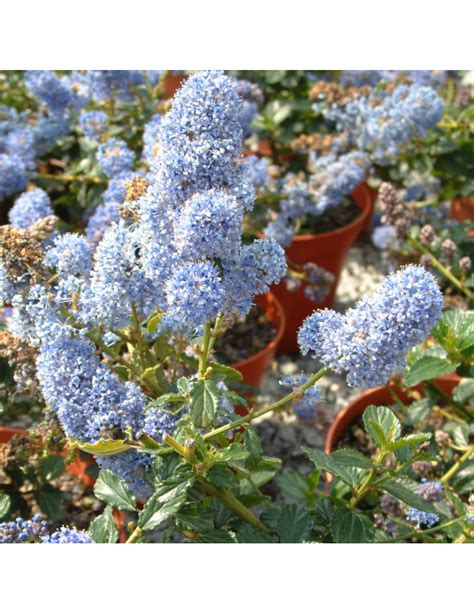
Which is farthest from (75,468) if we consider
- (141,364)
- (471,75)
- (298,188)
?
(471,75)

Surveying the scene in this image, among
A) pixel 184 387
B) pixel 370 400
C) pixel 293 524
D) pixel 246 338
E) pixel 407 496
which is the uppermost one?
pixel 184 387

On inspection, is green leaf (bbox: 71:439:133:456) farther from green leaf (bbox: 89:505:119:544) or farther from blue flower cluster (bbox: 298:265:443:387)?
blue flower cluster (bbox: 298:265:443:387)

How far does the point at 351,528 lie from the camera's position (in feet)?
4.95

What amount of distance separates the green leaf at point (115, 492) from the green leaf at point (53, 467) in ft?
1.47

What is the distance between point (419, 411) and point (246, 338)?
0.83 metres

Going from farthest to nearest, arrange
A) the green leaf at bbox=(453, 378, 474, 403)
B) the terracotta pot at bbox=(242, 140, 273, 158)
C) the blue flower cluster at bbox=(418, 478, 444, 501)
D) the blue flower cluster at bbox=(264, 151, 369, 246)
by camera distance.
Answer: the terracotta pot at bbox=(242, 140, 273, 158)
the blue flower cluster at bbox=(264, 151, 369, 246)
the green leaf at bbox=(453, 378, 474, 403)
the blue flower cluster at bbox=(418, 478, 444, 501)

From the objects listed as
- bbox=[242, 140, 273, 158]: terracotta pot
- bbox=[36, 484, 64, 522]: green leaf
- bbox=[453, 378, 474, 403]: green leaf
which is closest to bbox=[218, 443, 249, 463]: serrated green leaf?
bbox=[36, 484, 64, 522]: green leaf

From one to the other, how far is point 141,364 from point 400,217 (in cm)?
109

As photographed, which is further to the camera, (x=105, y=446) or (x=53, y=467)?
(x=53, y=467)

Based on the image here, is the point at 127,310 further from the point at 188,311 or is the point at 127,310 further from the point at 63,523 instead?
the point at 63,523

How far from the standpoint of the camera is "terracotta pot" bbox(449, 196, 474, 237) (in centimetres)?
336

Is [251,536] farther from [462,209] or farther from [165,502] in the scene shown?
[462,209]

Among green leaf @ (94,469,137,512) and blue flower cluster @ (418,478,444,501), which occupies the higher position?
green leaf @ (94,469,137,512)

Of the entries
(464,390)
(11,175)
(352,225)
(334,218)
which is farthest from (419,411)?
(11,175)
